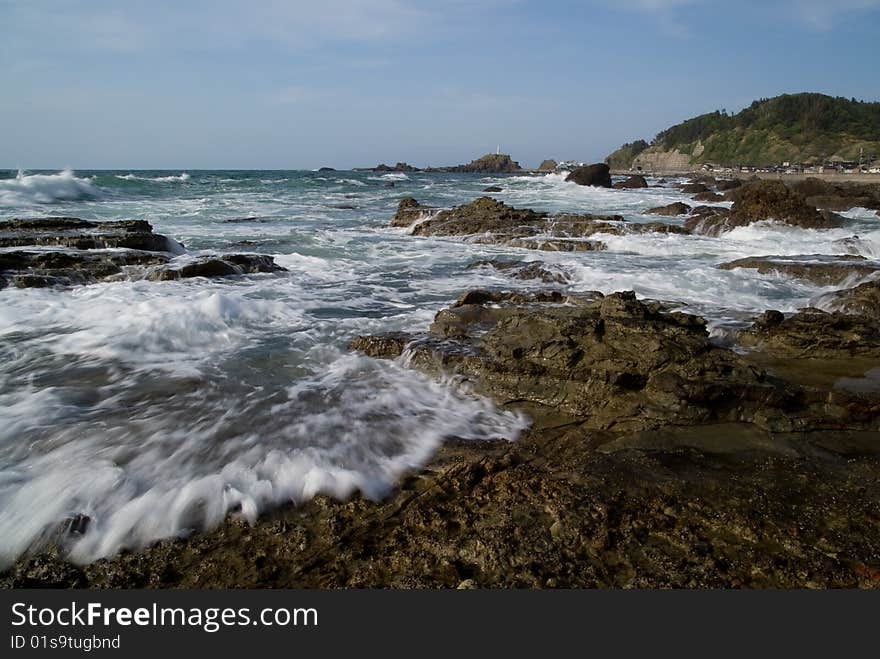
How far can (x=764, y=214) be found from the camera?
17.3m

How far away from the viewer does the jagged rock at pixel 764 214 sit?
1703 cm

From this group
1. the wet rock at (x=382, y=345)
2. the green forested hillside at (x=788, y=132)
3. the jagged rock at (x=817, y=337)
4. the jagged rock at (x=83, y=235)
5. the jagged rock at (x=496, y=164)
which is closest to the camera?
the jagged rock at (x=817, y=337)

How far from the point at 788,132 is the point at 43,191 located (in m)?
97.2

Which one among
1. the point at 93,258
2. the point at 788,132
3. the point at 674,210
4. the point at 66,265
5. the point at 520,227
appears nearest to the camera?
the point at 66,265

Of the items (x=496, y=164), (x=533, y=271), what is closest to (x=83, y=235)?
(x=533, y=271)

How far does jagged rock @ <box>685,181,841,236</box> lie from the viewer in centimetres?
1703

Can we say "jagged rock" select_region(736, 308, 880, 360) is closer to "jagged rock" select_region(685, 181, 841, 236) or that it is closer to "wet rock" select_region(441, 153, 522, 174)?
"jagged rock" select_region(685, 181, 841, 236)

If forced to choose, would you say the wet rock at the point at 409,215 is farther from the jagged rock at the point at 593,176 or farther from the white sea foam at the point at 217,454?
the jagged rock at the point at 593,176

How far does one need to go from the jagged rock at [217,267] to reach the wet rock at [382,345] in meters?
5.29

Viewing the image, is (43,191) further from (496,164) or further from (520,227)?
(496,164)

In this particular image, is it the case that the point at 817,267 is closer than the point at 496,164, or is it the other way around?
the point at 817,267

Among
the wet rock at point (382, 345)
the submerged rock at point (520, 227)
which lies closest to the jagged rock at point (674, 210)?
the submerged rock at point (520, 227)

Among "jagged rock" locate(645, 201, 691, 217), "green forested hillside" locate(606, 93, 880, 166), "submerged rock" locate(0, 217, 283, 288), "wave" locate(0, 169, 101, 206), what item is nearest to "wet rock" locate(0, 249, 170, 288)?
"submerged rock" locate(0, 217, 283, 288)

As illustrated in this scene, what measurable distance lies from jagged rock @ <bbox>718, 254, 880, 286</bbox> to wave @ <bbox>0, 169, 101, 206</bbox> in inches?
1141
